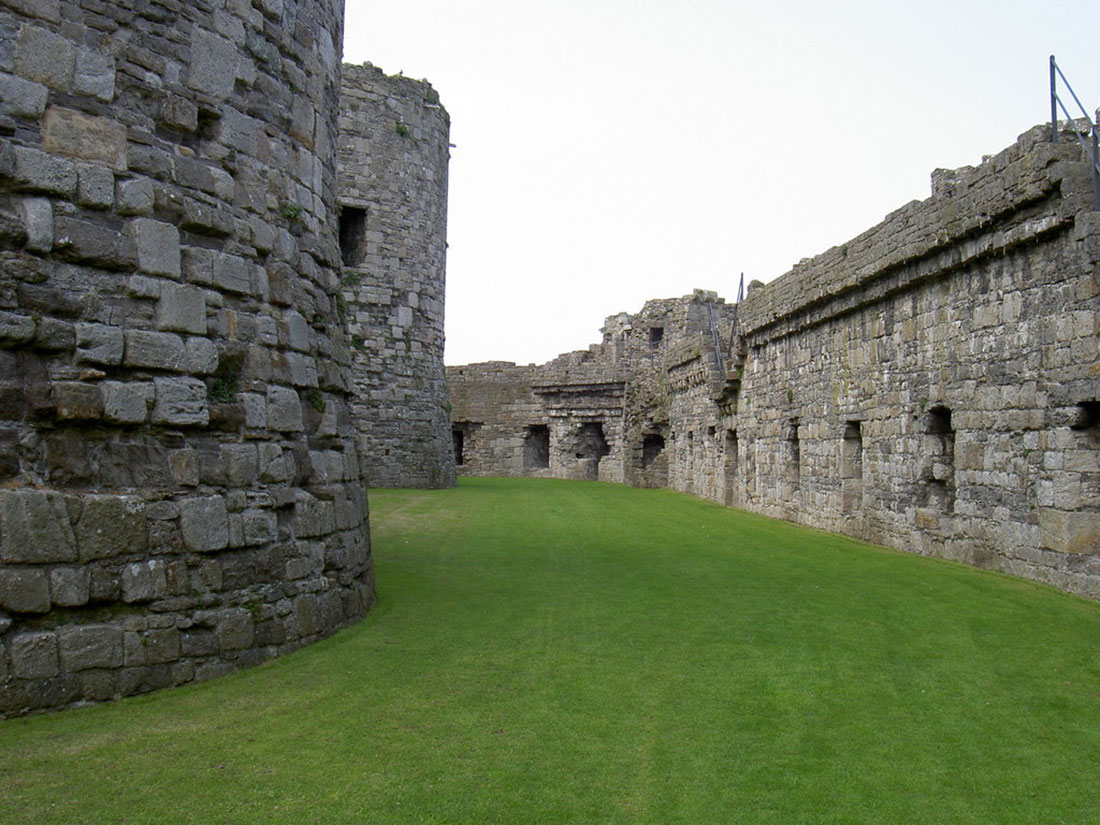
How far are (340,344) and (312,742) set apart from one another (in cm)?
336

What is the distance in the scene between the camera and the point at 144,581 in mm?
4480

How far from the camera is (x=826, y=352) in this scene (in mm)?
A: 12789

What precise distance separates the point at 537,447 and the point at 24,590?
1002 inches

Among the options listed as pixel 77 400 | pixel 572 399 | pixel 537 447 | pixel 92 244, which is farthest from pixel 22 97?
pixel 537 447

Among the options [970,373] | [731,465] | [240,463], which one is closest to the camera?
[240,463]

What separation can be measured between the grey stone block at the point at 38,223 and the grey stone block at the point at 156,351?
0.57 metres

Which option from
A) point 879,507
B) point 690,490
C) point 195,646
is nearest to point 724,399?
point 690,490

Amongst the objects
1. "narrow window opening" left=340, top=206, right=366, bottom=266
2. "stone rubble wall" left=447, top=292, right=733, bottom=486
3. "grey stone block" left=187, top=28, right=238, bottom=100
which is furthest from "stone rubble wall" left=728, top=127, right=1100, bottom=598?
"stone rubble wall" left=447, top=292, right=733, bottom=486

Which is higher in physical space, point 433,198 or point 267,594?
point 433,198

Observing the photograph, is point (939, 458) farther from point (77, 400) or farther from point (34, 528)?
point (34, 528)

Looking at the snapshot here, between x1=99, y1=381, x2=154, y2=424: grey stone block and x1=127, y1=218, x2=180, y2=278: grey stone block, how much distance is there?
62 centimetres

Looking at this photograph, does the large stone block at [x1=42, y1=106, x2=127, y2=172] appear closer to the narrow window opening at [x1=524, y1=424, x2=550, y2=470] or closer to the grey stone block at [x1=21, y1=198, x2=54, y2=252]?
the grey stone block at [x1=21, y1=198, x2=54, y2=252]

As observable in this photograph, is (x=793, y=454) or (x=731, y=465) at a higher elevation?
(x=793, y=454)

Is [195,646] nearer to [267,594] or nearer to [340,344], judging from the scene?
[267,594]
